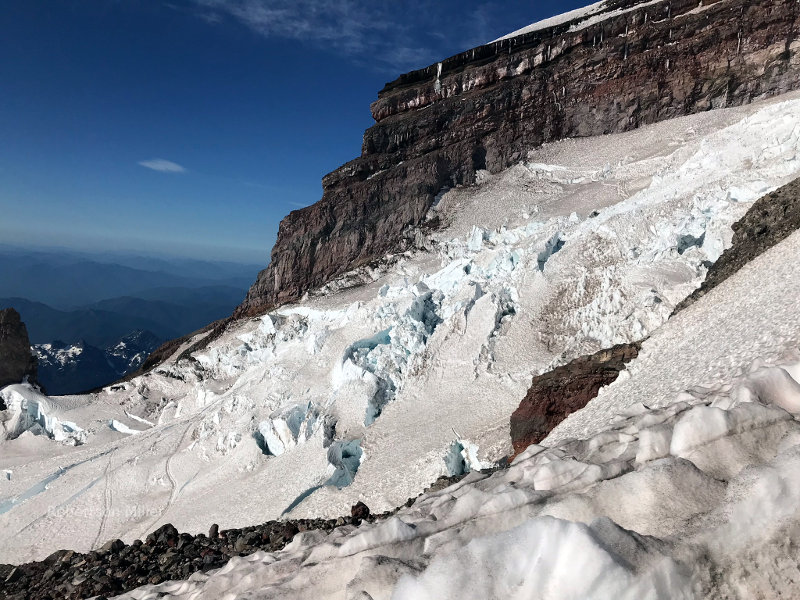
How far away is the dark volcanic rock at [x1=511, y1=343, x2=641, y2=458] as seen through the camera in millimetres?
8500

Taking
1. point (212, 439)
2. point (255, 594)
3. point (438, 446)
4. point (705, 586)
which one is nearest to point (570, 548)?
point (705, 586)

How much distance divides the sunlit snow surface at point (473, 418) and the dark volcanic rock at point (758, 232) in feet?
2.04

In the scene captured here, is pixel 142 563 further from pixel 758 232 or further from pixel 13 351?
pixel 13 351

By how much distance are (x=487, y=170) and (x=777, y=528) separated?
35.4m

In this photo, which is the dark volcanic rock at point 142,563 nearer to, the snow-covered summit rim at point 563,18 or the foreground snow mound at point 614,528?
the foreground snow mound at point 614,528

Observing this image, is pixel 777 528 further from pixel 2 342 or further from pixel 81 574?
pixel 2 342

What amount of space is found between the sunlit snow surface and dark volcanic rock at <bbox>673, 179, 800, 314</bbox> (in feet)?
2.04

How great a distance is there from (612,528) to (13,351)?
37095mm

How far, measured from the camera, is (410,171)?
1388 inches

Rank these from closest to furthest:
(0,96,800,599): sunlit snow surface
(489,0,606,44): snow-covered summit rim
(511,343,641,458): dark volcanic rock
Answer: (0,96,800,599): sunlit snow surface
(511,343,641,458): dark volcanic rock
(489,0,606,44): snow-covered summit rim

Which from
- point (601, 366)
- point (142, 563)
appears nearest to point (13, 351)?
point (142, 563)

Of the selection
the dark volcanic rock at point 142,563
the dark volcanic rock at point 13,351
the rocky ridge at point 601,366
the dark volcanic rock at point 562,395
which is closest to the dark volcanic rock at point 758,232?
the rocky ridge at point 601,366

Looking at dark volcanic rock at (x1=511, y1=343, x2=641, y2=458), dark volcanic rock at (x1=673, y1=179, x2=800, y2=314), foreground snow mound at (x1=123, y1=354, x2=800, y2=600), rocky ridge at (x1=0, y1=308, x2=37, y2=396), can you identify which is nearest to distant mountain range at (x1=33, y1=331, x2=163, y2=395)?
rocky ridge at (x1=0, y1=308, x2=37, y2=396)

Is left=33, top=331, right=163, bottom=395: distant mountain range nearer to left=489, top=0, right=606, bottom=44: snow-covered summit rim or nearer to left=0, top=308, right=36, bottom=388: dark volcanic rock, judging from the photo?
left=0, top=308, right=36, bottom=388: dark volcanic rock
